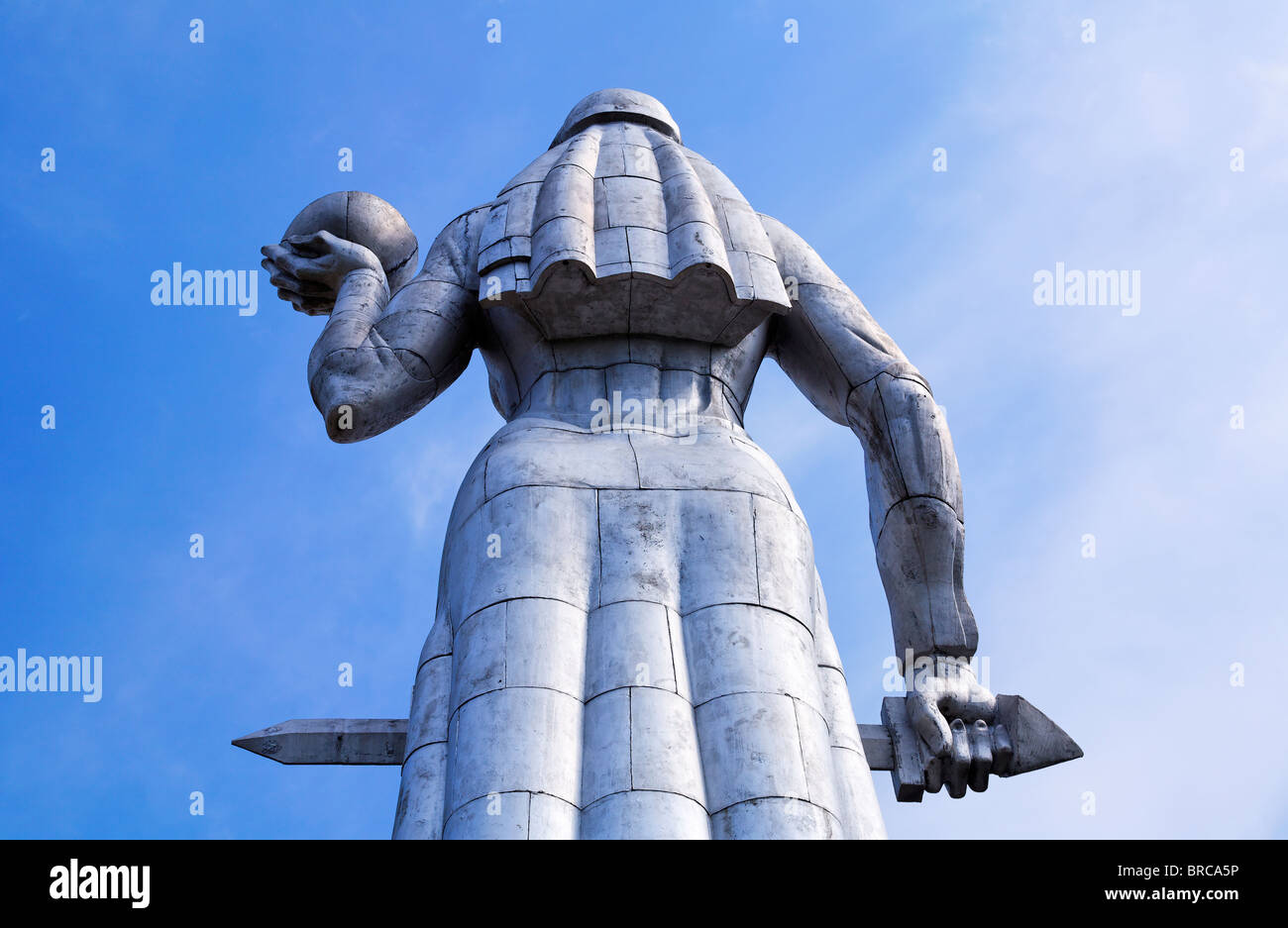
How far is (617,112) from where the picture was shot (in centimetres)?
1137

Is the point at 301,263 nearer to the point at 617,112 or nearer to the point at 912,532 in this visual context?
the point at 617,112

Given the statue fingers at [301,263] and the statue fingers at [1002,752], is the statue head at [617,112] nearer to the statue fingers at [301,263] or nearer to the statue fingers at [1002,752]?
the statue fingers at [301,263]

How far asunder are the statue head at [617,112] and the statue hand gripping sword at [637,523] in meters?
0.31

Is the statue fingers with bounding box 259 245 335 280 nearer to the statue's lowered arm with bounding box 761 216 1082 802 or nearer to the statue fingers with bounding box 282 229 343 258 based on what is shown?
the statue fingers with bounding box 282 229 343 258

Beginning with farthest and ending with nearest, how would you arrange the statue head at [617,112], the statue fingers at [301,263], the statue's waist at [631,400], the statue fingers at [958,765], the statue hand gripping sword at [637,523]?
the statue head at [617,112] → the statue fingers at [301,263] → the statue's waist at [631,400] → the statue fingers at [958,765] → the statue hand gripping sword at [637,523]

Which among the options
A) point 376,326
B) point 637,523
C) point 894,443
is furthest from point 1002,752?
point 376,326

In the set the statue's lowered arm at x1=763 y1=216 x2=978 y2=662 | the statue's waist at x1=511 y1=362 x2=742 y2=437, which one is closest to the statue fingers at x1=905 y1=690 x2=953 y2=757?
the statue's lowered arm at x1=763 y1=216 x2=978 y2=662

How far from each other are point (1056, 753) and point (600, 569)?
2.35 metres

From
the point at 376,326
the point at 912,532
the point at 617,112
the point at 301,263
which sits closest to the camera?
the point at 912,532

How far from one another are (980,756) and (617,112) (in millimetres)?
4858

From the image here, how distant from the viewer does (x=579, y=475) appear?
344 inches

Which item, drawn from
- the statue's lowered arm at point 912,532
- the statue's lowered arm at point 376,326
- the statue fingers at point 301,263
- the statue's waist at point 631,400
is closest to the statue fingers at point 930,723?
the statue's lowered arm at point 912,532

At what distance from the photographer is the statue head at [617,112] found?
11.4 metres
